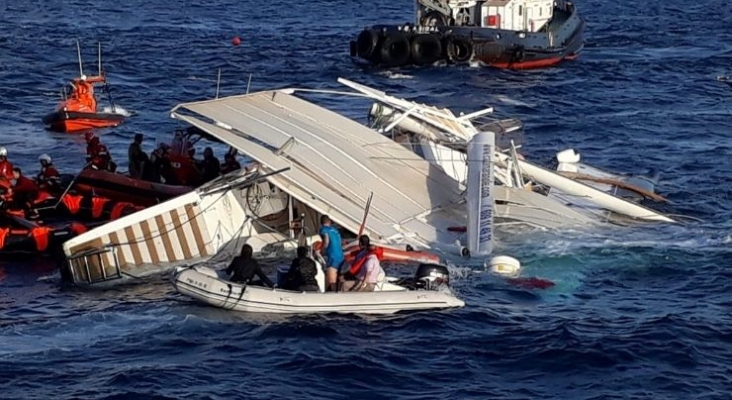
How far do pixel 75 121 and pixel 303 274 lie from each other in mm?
25103

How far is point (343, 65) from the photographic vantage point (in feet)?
223

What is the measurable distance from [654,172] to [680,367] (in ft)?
57.8

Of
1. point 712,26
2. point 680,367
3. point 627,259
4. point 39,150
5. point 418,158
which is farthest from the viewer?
point 712,26

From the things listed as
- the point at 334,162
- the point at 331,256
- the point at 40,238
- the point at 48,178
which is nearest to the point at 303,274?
the point at 331,256

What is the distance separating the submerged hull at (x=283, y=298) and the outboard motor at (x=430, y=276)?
33.7 inches

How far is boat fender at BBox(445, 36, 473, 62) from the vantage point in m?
67.3

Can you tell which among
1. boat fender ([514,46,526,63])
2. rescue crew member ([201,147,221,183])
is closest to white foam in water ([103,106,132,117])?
rescue crew member ([201,147,221,183])

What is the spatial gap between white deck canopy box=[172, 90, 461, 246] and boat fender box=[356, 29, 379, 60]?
99.3 ft

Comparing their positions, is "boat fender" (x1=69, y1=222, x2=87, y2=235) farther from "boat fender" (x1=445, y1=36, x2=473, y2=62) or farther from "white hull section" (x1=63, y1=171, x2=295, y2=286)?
"boat fender" (x1=445, y1=36, x2=473, y2=62)

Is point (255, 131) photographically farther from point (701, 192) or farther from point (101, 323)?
point (701, 192)

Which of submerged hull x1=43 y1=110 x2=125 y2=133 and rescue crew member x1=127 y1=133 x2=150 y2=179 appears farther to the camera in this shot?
submerged hull x1=43 y1=110 x2=125 y2=133

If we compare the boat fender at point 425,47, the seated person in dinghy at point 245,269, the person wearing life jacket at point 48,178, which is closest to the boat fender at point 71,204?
the person wearing life jacket at point 48,178

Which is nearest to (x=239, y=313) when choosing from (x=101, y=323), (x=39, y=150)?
(x=101, y=323)

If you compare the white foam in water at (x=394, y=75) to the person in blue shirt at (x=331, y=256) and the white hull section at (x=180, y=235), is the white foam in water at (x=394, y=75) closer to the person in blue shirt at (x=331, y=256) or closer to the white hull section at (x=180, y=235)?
the white hull section at (x=180, y=235)
